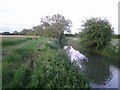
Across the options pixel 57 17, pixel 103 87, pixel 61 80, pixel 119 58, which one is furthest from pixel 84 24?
pixel 57 17

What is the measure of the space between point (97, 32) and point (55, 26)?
2306 cm

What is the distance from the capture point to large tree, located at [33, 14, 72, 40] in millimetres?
38500

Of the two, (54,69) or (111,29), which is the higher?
(111,29)

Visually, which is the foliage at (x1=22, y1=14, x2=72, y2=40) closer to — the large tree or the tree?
the large tree

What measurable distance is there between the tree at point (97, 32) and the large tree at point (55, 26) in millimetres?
19228

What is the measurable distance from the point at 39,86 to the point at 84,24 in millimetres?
15629

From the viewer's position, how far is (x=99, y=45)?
709 inches

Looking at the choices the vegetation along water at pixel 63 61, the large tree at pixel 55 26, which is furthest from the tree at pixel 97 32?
the large tree at pixel 55 26

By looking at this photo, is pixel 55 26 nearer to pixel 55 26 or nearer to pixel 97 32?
pixel 55 26

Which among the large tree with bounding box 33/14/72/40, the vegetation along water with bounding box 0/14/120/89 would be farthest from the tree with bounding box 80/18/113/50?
the large tree with bounding box 33/14/72/40

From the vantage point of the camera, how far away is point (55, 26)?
39.3 meters

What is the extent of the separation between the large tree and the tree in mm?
19228

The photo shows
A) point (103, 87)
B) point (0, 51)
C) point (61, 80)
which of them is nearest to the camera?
point (61, 80)

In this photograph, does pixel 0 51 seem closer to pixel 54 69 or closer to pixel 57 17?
pixel 54 69
